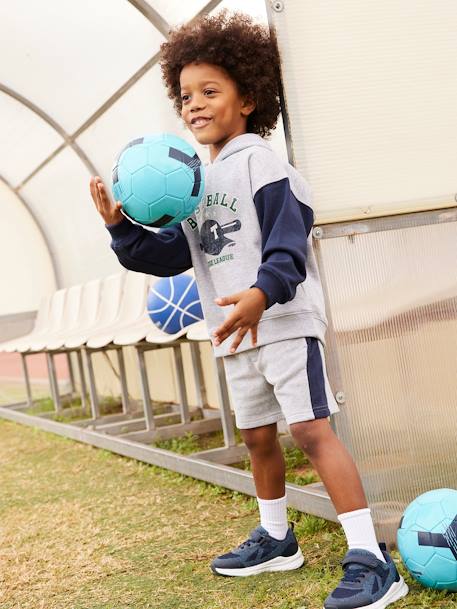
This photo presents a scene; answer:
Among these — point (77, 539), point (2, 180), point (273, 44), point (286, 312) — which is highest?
point (2, 180)

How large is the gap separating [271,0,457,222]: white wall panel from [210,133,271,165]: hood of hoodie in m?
0.28

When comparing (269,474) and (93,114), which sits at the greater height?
(93,114)

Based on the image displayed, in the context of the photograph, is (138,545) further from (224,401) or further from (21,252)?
(21,252)

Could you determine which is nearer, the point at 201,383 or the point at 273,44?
the point at 273,44

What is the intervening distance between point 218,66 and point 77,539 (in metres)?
→ 2.06

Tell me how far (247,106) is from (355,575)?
1495mm

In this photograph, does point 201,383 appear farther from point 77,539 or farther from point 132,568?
point 132,568

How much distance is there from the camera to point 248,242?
8.36 ft

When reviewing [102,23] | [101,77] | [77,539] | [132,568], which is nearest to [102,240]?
[101,77]

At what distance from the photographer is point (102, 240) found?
865 cm

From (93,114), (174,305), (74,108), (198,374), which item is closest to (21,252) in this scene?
(74,108)

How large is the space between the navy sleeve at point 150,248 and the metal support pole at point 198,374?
3.24 meters

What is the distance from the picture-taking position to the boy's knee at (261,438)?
2.70 metres

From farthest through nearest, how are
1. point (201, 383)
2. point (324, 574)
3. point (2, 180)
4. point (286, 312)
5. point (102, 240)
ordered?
point (2, 180), point (102, 240), point (201, 383), point (324, 574), point (286, 312)
